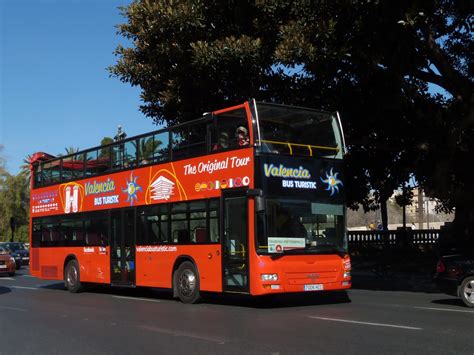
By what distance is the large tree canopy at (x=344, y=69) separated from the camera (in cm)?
1473

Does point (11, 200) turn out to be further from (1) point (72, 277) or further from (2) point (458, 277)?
(2) point (458, 277)

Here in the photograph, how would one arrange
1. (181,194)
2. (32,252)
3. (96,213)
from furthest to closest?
(32,252) → (96,213) → (181,194)

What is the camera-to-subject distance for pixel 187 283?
13.7 meters

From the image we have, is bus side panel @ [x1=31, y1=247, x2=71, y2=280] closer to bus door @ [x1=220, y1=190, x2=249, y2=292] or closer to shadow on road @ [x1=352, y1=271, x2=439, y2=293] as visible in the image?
bus door @ [x1=220, y1=190, x2=249, y2=292]

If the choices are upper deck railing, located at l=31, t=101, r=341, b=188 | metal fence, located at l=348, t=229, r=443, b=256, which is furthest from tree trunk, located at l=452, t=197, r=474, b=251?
upper deck railing, located at l=31, t=101, r=341, b=188

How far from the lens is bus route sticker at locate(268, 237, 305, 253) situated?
11672mm

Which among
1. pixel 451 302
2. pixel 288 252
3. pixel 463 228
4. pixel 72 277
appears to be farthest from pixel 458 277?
pixel 463 228

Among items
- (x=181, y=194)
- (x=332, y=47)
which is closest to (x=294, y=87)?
(x=332, y=47)

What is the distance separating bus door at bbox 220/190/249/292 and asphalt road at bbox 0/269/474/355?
65 cm

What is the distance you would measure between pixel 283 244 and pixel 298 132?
2563 millimetres

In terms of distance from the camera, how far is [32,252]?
20172 millimetres

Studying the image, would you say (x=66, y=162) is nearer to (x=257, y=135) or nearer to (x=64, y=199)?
(x=64, y=199)

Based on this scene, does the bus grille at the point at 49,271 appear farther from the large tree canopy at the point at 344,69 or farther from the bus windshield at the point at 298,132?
the bus windshield at the point at 298,132

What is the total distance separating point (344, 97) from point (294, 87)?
68.1 inches
